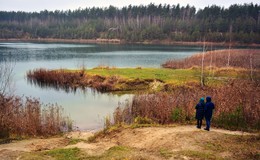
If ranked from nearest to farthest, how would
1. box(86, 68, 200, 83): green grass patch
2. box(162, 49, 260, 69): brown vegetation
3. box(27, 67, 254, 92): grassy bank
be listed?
box(27, 67, 254, 92): grassy bank → box(86, 68, 200, 83): green grass patch → box(162, 49, 260, 69): brown vegetation

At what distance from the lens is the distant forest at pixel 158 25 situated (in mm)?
113200

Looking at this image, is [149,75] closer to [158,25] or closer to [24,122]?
[24,122]

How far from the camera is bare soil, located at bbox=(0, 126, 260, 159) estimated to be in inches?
346

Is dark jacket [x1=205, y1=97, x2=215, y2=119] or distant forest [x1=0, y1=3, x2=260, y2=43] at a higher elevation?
distant forest [x1=0, y1=3, x2=260, y2=43]

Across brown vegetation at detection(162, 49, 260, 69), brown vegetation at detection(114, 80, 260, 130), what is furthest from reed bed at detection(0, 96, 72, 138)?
brown vegetation at detection(162, 49, 260, 69)

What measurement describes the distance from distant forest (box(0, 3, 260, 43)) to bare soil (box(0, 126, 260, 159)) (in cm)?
9595

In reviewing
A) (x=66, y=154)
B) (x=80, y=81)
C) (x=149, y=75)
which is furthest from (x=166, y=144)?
(x=80, y=81)

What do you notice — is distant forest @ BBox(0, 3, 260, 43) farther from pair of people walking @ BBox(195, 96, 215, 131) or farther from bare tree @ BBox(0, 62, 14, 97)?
pair of people walking @ BBox(195, 96, 215, 131)

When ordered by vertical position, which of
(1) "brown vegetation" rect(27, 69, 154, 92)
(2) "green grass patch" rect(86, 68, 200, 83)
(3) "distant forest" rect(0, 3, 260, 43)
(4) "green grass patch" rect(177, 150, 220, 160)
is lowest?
(1) "brown vegetation" rect(27, 69, 154, 92)

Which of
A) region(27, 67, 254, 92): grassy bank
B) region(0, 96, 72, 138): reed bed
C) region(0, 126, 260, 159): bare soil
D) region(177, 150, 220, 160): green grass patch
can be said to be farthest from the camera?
region(27, 67, 254, 92): grassy bank

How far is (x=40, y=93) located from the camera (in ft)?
85.1

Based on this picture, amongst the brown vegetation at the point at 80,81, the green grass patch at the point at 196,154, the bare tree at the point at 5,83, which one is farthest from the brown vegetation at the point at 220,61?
the green grass patch at the point at 196,154

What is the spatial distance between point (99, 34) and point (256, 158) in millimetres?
131726

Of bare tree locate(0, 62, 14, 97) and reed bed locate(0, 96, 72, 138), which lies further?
bare tree locate(0, 62, 14, 97)
